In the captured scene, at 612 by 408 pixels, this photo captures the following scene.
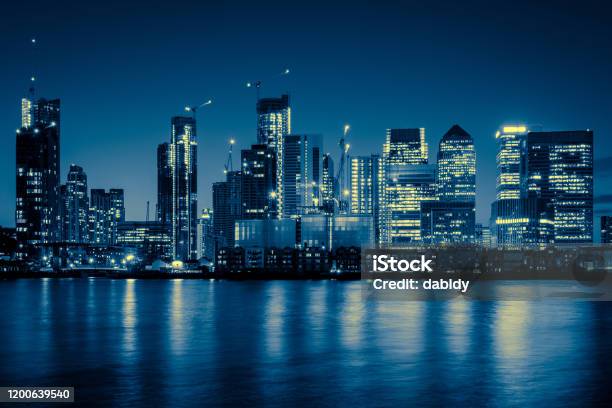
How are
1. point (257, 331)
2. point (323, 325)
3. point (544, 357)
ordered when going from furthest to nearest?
point (323, 325)
point (257, 331)
point (544, 357)

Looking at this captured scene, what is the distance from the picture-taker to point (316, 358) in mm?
34219

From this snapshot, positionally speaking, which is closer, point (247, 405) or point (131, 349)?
point (247, 405)

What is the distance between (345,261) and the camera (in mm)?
194250

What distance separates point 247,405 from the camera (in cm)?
2341

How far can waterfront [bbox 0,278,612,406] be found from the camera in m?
25.4

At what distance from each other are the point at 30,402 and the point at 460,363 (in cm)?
1734

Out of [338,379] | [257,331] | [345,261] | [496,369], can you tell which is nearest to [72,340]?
[257,331]

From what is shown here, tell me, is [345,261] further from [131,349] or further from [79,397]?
[79,397]

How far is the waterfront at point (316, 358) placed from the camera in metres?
25.4

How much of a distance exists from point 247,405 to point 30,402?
6.17 meters

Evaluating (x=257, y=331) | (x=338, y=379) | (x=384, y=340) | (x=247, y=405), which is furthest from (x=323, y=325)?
(x=247, y=405)

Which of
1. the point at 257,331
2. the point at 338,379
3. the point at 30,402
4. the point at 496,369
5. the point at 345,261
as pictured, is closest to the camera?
the point at 30,402

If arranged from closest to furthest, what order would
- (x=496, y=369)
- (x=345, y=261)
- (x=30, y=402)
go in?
(x=30, y=402), (x=496, y=369), (x=345, y=261)

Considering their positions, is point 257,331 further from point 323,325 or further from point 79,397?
point 79,397
